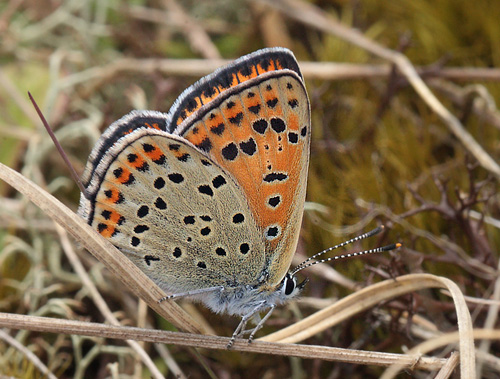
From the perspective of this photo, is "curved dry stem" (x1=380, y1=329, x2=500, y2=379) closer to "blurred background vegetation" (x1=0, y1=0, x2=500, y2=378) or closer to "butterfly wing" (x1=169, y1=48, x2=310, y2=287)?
"blurred background vegetation" (x1=0, y1=0, x2=500, y2=378)

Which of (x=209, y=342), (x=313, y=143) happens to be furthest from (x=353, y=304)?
(x=313, y=143)

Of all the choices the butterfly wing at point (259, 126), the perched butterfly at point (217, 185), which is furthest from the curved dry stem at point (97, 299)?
the butterfly wing at point (259, 126)

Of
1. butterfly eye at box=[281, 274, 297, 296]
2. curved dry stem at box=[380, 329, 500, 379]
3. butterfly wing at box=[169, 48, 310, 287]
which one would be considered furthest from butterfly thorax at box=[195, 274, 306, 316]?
curved dry stem at box=[380, 329, 500, 379]

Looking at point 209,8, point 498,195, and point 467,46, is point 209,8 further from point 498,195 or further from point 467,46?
point 498,195

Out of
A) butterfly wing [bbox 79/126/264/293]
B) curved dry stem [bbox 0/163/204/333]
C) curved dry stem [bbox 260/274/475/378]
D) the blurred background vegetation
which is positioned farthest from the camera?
the blurred background vegetation

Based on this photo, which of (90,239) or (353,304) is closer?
(90,239)

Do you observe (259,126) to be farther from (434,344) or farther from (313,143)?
(313,143)

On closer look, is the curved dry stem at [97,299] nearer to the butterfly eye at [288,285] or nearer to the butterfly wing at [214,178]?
the butterfly wing at [214,178]
